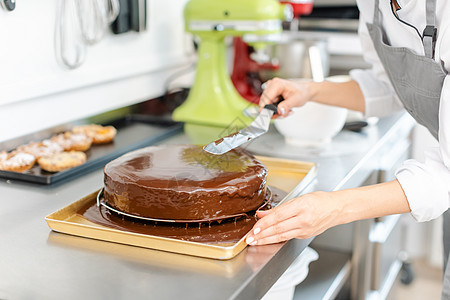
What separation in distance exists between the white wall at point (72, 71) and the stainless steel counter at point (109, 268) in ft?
1.66

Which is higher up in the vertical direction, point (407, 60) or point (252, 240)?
point (407, 60)

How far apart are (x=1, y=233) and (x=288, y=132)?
943 millimetres

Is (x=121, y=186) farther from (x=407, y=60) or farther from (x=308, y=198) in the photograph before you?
(x=407, y=60)

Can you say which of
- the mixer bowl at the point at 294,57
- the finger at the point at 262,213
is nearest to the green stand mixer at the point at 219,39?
the mixer bowl at the point at 294,57

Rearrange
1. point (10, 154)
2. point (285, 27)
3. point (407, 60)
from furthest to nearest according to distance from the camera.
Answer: point (285, 27) → point (10, 154) → point (407, 60)

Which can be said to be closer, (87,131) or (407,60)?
(407,60)

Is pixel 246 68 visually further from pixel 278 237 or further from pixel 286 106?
pixel 278 237

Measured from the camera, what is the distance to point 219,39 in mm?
2086

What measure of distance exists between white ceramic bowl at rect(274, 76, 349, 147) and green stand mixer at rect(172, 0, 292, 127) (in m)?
0.23

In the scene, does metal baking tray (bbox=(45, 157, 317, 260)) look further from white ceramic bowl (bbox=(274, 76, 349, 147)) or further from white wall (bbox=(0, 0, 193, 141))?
white wall (bbox=(0, 0, 193, 141))

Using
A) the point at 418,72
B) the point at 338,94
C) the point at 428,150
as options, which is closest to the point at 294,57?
the point at 338,94

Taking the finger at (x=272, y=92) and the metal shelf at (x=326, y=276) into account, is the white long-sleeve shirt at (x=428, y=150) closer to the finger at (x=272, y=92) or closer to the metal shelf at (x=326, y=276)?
the finger at (x=272, y=92)

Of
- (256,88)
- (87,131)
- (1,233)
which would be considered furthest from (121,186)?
(256,88)

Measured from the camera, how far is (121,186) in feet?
3.64
